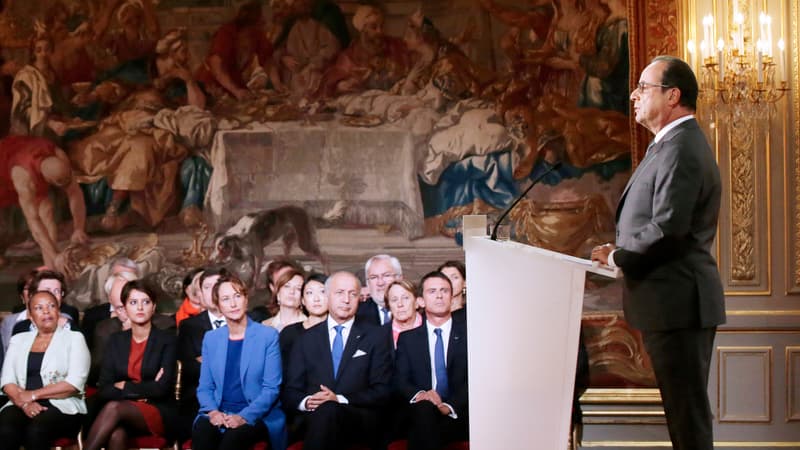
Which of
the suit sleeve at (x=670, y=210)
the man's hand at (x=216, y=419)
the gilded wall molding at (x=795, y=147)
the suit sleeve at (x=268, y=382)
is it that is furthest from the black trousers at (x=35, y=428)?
the gilded wall molding at (x=795, y=147)

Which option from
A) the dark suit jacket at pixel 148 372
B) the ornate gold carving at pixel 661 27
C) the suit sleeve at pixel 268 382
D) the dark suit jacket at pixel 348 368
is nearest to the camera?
the suit sleeve at pixel 268 382

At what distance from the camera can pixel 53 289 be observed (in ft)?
27.8

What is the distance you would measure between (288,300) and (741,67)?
4264 mm

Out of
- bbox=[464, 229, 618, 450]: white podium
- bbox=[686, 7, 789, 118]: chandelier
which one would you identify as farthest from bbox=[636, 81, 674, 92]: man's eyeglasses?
bbox=[686, 7, 789, 118]: chandelier

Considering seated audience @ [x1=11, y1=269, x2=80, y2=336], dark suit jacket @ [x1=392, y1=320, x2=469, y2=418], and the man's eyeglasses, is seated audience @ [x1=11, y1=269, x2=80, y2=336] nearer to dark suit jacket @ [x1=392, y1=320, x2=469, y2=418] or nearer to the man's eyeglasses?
dark suit jacket @ [x1=392, y1=320, x2=469, y2=418]

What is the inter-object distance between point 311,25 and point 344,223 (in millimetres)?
1851

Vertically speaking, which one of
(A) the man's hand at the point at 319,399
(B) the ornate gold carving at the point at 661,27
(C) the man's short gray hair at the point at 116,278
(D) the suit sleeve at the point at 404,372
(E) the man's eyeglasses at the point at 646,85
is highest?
(B) the ornate gold carving at the point at 661,27

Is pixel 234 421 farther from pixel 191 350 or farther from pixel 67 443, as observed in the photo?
pixel 67 443

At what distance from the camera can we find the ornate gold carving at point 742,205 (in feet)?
24.5

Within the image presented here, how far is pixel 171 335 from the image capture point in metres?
7.91

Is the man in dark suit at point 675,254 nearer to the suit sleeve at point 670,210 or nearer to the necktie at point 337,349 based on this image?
the suit sleeve at point 670,210

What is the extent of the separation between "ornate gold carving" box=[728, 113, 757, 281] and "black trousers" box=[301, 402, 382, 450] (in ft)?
10.3

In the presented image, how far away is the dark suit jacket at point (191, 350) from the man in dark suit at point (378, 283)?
1396 millimetres

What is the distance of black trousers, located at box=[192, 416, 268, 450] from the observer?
697cm
